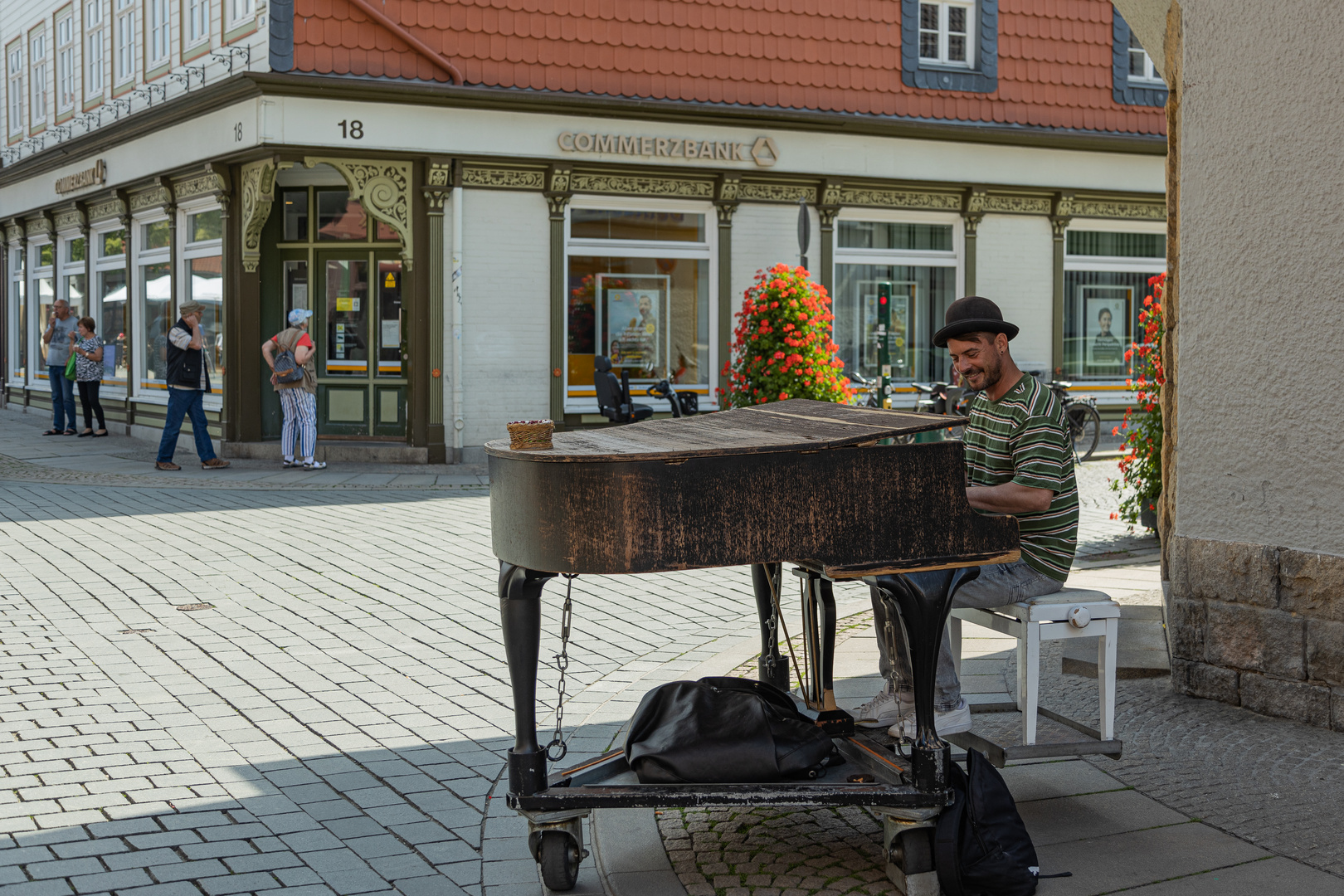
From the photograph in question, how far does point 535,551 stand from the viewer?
392 cm

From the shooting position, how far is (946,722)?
4750 millimetres

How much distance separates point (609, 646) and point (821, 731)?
9.95ft

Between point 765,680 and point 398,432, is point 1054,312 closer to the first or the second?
point 398,432

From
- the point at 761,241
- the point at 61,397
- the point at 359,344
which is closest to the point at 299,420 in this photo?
the point at 359,344

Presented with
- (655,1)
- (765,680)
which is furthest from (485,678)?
(655,1)

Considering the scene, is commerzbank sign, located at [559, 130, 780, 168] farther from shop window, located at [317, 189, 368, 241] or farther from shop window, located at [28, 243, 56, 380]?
shop window, located at [28, 243, 56, 380]

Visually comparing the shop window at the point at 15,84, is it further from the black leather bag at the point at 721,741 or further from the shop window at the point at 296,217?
the black leather bag at the point at 721,741

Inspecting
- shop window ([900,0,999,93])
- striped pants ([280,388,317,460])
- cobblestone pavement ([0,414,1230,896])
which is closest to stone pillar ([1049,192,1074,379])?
shop window ([900,0,999,93])

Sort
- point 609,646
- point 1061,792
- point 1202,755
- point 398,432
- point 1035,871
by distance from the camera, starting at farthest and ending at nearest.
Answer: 1. point 398,432
2. point 609,646
3. point 1202,755
4. point 1061,792
5. point 1035,871

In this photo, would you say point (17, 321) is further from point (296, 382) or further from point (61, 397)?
point (296, 382)

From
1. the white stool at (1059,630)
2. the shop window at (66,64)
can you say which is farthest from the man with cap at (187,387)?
the white stool at (1059,630)

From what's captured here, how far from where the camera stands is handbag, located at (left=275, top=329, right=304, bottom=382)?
51.8 ft

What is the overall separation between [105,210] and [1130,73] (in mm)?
15320

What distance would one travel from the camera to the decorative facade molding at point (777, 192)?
18.2 metres
